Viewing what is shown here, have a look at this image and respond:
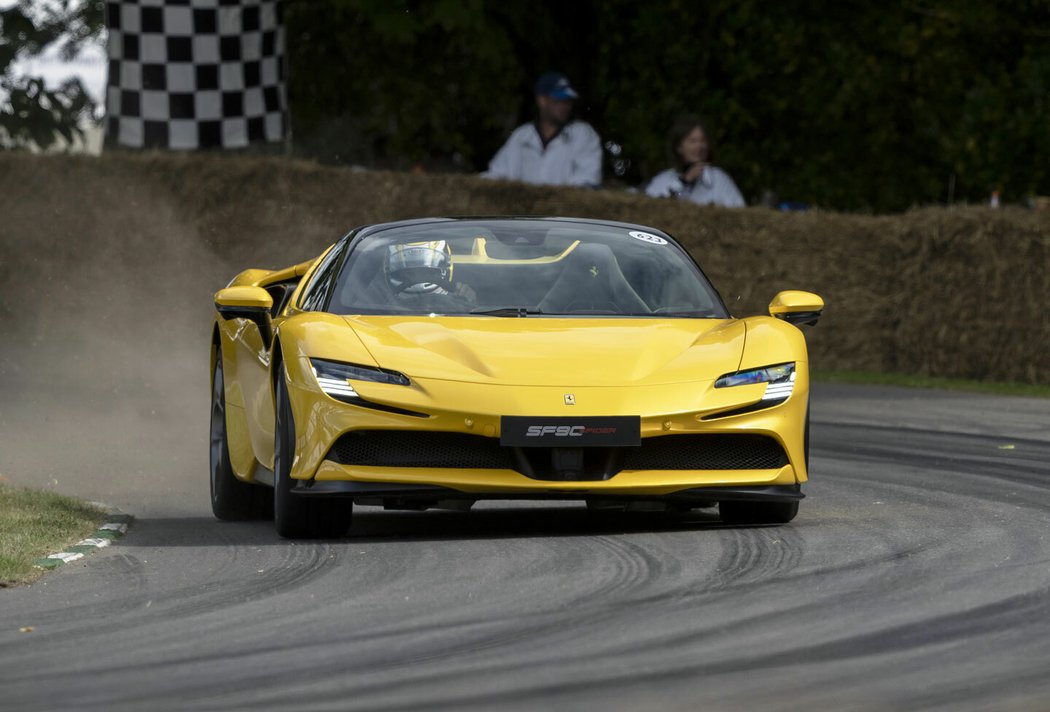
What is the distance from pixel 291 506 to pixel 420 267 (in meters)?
1.27

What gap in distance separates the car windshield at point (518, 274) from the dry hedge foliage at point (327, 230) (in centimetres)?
910

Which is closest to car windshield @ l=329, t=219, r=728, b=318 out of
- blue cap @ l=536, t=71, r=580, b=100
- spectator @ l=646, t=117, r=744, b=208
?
spectator @ l=646, t=117, r=744, b=208

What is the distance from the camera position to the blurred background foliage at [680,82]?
2486 centimetres

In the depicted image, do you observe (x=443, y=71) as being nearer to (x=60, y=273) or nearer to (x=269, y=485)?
(x=60, y=273)

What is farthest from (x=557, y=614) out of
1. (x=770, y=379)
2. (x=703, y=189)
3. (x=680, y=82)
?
(x=680, y=82)

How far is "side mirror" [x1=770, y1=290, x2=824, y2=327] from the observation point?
8930mm

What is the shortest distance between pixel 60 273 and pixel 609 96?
8.32 metres

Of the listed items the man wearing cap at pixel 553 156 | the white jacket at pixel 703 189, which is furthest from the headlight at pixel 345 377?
the man wearing cap at pixel 553 156

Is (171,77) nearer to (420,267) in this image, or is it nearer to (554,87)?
(554,87)

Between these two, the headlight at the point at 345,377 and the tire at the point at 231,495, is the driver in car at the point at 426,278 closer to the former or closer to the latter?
the headlight at the point at 345,377

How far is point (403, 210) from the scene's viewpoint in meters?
20.0

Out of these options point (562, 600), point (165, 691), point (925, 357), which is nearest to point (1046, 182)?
point (925, 357)

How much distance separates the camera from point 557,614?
634cm

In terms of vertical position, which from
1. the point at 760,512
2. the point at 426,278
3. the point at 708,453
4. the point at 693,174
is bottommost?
the point at 760,512
